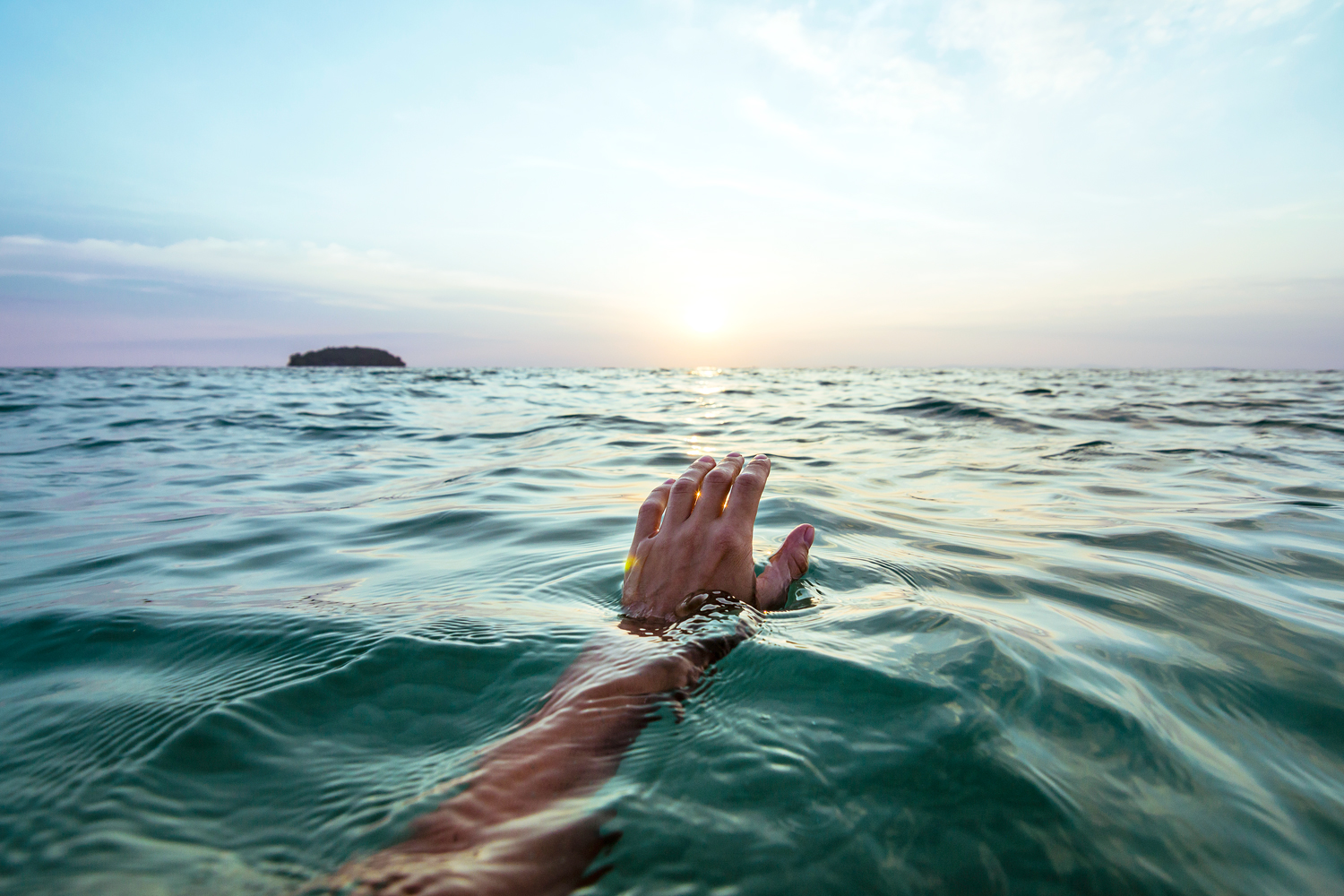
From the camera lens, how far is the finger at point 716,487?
2.15 metres

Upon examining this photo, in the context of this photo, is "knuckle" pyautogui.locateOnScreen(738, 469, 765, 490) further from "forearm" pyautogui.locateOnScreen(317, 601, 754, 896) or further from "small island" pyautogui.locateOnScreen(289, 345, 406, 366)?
"small island" pyautogui.locateOnScreen(289, 345, 406, 366)

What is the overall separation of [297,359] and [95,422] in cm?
7232

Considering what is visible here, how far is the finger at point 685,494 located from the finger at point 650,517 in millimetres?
35

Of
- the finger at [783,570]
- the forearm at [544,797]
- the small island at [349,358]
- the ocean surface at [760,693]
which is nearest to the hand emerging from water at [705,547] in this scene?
the finger at [783,570]

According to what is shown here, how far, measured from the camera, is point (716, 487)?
2.21 m

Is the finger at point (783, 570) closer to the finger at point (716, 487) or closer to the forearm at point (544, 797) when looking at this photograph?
the finger at point (716, 487)

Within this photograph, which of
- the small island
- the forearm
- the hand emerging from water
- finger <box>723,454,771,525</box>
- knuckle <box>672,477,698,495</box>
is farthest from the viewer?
the small island

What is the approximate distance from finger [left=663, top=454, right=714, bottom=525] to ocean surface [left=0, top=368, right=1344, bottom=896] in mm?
327

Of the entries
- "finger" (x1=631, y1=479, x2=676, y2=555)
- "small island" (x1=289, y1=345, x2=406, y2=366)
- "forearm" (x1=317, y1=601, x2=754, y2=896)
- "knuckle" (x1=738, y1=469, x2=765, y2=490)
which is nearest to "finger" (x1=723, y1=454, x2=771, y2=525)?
"knuckle" (x1=738, y1=469, x2=765, y2=490)

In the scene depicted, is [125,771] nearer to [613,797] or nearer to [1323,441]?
[613,797]

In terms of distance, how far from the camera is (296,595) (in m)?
2.04

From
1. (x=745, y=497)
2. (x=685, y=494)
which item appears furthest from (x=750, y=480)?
(x=685, y=494)

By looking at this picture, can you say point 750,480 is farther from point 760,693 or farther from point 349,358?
point 349,358

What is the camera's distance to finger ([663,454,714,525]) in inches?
84.4
